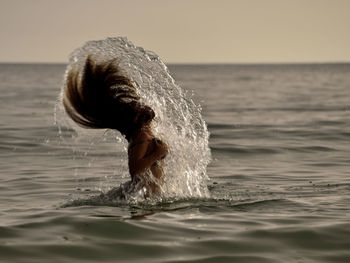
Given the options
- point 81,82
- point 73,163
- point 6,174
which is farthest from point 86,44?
point 73,163

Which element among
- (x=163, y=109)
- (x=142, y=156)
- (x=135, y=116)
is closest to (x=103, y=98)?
(x=135, y=116)

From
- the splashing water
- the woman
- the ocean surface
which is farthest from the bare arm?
the ocean surface

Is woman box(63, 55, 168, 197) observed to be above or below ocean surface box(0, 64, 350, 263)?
above

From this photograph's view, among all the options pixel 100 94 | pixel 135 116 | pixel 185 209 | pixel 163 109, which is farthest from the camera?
pixel 163 109

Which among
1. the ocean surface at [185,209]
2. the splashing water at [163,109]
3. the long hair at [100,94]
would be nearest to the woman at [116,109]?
the long hair at [100,94]

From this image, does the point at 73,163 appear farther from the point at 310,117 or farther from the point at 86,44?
the point at 310,117

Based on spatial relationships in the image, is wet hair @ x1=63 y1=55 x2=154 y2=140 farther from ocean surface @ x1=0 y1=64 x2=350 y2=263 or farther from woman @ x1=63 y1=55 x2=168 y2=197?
A: ocean surface @ x1=0 y1=64 x2=350 y2=263

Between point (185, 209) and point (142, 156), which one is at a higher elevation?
point (142, 156)

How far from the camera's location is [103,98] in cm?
848

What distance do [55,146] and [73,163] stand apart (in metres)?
2.98

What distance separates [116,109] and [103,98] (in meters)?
0.18

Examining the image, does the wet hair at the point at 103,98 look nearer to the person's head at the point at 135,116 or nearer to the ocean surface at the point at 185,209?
the person's head at the point at 135,116

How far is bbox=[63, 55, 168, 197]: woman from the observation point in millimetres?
8453

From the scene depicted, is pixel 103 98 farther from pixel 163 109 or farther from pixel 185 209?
pixel 163 109
